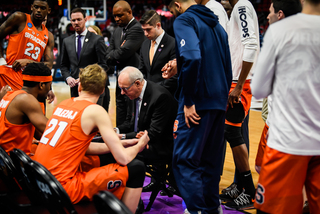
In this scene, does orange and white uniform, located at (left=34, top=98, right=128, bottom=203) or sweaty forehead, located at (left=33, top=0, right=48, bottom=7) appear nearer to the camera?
orange and white uniform, located at (left=34, top=98, right=128, bottom=203)

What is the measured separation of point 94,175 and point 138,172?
33cm

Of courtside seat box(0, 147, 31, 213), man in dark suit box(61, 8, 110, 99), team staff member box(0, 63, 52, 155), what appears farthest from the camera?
man in dark suit box(61, 8, 110, 99)

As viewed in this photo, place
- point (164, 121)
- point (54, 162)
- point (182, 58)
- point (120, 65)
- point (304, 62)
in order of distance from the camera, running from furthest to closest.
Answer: point (120, 65) < point (164, 121) < point (182, 58) < point (54, 162) < point (304, 62)

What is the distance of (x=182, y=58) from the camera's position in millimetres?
2328

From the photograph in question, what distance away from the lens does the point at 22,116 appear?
105 inches

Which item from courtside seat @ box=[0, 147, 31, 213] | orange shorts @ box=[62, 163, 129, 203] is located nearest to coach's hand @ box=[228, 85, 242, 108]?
orange shorts @ box=[62, 163, 129, 203]

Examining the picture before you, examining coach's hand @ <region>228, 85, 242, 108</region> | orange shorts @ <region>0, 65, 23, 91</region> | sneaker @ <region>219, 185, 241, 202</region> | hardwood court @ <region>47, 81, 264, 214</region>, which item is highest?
coach's hand @ <region>228, 85, 242, 108</region>

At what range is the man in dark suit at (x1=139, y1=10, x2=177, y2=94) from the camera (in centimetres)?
368

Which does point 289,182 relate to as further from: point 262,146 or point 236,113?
point 236,113

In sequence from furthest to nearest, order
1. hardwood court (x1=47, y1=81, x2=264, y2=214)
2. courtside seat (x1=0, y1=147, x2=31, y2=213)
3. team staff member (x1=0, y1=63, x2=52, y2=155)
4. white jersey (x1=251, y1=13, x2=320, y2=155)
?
hardwood court (x1=47, y1=81, x2=264, y2=214) < team staff member (x1=0, y1=63, x2=52, y2=155) < courtside seat (x1=0, y1=147, x2=31, y2=213) < white jersey (x1=251, y1=13, x2=320, y2=155)

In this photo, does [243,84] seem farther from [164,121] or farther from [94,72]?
[94,72]

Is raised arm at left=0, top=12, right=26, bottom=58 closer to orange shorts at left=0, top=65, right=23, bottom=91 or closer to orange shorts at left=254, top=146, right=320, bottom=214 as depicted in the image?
orange shorts at left=0, top=65, right=23, bottom=91

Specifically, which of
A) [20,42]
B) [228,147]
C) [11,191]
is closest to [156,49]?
[20,42]

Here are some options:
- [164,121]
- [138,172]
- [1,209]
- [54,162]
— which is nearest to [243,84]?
[164,121]
